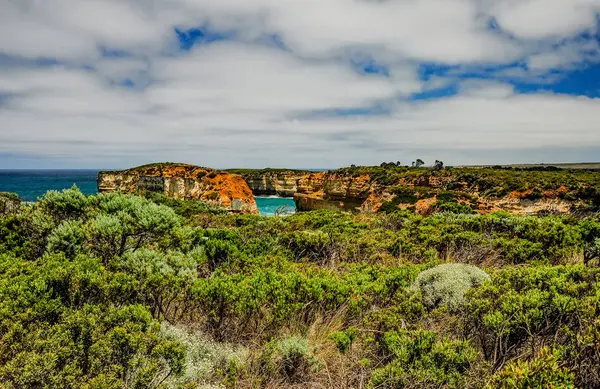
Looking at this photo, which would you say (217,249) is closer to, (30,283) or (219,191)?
(30,283)

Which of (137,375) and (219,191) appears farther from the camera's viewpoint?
(219,191)

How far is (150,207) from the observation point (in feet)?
20.6

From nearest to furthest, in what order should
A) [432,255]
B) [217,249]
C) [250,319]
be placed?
[250,319] < [217,249] < [432,255]

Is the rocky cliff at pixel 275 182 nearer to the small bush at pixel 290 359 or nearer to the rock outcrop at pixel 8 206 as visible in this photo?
the rock outcrop at pixel 8 206

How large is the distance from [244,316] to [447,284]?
10.0 feet

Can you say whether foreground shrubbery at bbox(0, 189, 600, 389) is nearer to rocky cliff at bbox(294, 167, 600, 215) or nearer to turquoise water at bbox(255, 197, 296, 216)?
rocky cliff at bbox(294, 167, 600, 215)

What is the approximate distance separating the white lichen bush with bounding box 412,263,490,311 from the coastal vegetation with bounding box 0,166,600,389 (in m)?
0.02

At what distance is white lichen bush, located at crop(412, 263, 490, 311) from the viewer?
16.0 ft

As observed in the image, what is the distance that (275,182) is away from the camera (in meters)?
95.9


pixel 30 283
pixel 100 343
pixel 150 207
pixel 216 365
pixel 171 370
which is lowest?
pixel 216 365

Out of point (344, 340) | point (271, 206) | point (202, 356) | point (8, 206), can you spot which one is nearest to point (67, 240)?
point (202, 356)

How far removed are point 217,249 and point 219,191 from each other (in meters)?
35.8

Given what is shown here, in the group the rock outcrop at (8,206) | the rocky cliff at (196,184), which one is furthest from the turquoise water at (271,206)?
the rock outcrop at (8,206)

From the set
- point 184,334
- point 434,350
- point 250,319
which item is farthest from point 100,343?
point 434,350
